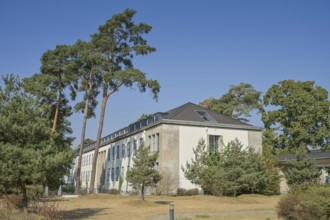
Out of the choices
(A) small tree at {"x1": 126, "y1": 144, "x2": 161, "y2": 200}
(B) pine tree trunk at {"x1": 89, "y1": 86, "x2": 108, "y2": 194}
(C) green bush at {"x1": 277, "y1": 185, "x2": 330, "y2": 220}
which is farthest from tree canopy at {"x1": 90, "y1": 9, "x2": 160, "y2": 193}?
(C) green bush at {"x1": 277, "y1": 185, "x2": 330, "y2": 220}

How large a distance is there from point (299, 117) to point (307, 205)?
37.7 meters

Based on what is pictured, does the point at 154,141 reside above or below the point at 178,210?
above

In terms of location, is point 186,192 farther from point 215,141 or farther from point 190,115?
point 190,115

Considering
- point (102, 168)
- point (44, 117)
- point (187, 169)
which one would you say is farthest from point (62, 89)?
point (44, 117)

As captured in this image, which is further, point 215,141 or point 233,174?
point 215,141

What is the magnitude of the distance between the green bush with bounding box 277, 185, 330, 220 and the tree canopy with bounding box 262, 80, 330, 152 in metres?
34.7

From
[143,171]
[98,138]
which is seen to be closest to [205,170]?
[143,171]

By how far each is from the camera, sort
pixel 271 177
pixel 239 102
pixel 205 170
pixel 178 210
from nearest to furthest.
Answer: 1. pixel 178 210
2. pixel 205 170
3. pixel 271 177
4. pixel 239 102

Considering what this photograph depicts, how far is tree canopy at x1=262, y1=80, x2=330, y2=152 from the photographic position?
4559 centimetres

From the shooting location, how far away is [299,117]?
46062 mm

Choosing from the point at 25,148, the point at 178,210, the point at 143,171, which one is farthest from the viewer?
the point at 143,171

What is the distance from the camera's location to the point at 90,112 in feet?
129

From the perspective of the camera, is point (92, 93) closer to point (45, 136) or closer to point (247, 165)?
point (247, 165)

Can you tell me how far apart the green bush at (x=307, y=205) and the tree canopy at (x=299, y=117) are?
34686 mm
